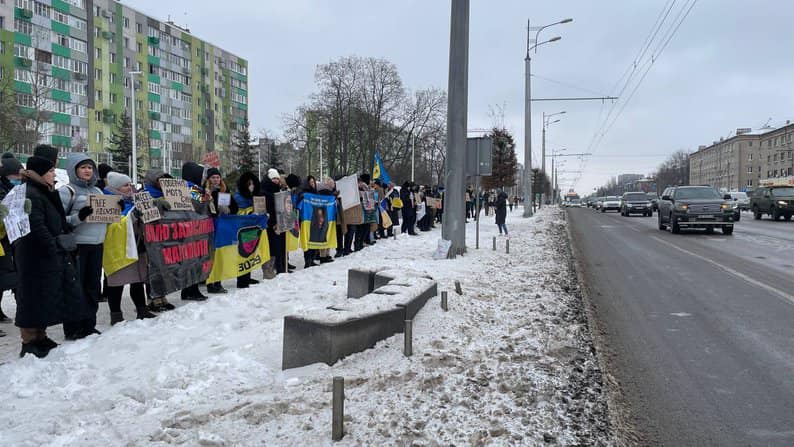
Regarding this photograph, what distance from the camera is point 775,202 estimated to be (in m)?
30.5

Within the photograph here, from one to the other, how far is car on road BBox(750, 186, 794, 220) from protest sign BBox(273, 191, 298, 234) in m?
30.4

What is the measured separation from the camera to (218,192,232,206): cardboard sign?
815 centimetres

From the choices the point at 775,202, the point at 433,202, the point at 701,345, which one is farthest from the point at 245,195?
the point at 775,202

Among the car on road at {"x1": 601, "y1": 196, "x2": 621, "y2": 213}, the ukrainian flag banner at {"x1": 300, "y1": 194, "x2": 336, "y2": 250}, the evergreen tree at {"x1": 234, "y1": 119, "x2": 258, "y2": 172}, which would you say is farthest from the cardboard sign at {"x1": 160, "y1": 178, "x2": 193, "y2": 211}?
the evergreen tree at {"x1": 234, "y1": 119, "x2": 258, "y2": 172}

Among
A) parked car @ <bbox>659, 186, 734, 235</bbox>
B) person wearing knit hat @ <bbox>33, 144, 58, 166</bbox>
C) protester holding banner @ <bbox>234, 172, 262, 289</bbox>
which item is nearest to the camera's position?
person wearing knit hat @ <bbox>33, 144, 58, 166</bbox>

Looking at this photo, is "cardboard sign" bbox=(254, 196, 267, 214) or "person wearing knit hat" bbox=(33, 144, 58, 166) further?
"cardboard sign" bbox=(254, 196, 267, 214)

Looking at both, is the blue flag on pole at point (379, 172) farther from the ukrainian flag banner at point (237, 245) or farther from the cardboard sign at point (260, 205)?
the ukrainian flag banner at point (237, 245)

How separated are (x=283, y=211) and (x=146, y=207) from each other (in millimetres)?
3120

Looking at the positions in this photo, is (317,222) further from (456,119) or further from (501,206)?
(501,206)

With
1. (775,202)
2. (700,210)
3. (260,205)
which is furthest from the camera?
(775,202)

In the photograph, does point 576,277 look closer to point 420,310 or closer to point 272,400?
point 420,310

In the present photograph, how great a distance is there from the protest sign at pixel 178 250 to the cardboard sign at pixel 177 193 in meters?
0.10

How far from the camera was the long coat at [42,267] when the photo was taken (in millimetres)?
5066

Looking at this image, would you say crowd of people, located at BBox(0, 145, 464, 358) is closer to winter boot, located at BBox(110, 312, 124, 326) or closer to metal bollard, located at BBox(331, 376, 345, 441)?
winter boot, located at BBox(110, 312, 124, 326)
